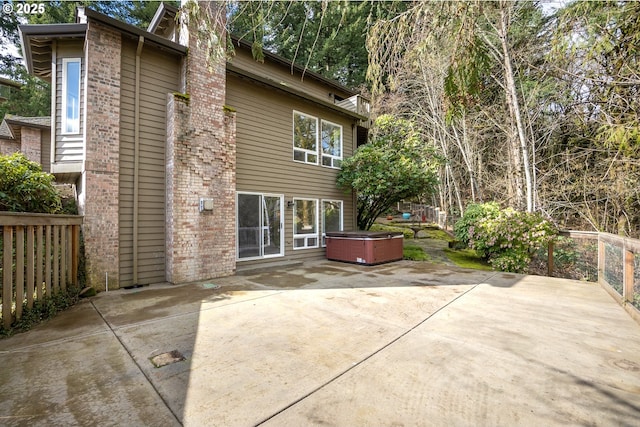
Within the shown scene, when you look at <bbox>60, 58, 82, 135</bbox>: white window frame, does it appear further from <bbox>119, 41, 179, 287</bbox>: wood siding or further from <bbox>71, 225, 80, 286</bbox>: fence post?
<bbox>71, 225, 80, 286</bbox>: fence post

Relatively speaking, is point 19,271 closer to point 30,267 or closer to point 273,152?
point 30,267

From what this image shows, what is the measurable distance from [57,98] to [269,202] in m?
4.86

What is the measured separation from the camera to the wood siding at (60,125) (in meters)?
5.35

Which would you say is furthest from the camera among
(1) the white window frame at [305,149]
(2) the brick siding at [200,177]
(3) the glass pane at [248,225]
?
(1) the white window frame at [305,149]

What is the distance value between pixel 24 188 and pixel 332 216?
7.44 meters

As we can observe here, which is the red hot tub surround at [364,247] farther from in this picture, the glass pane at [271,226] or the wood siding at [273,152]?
the glass pane at [271,226]

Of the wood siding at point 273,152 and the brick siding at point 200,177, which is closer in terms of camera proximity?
the brick siding at point 200,177

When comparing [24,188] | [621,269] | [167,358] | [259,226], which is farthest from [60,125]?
[621,269]

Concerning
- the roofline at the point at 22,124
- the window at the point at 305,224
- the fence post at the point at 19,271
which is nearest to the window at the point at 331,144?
the window at the point at 305,224

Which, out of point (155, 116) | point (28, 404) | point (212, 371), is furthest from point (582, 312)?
point (155, 116)

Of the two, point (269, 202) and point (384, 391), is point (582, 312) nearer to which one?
point (384, 391)

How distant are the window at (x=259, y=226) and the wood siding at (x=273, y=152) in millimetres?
188

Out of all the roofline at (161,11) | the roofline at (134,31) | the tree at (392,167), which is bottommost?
the tree at (392,167)

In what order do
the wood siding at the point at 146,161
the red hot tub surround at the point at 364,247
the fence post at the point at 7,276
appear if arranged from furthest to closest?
the red hot tub surround at the point at 364,247, the wood siding at the point at 146,161, the fence post at the point at 7,276
